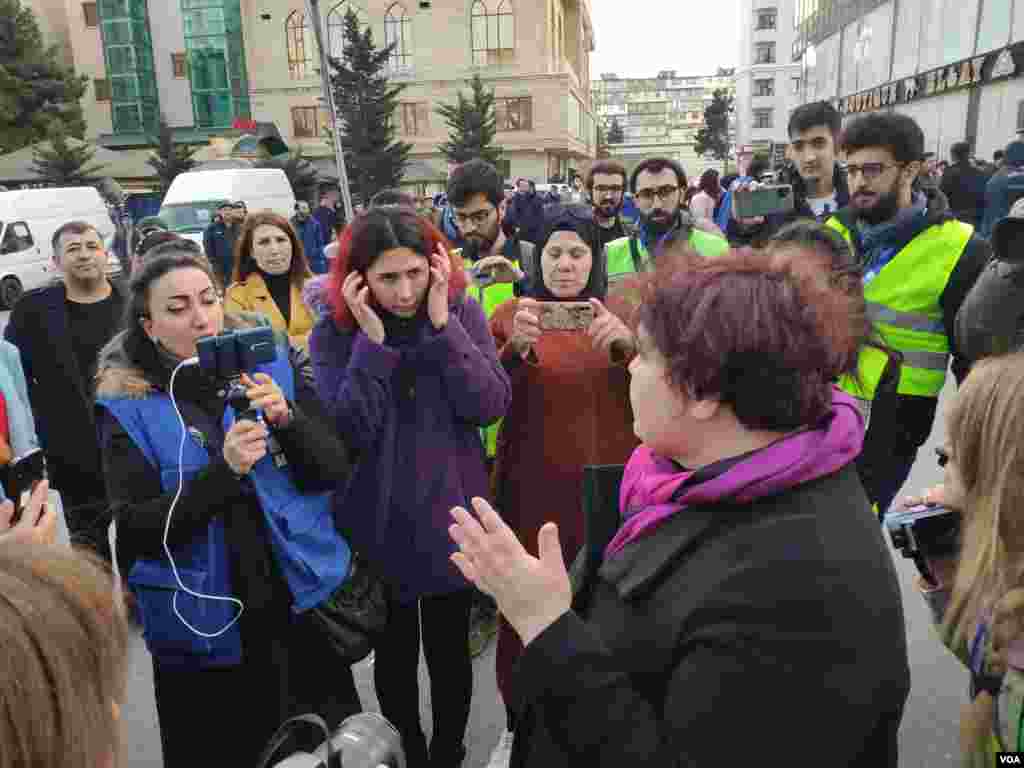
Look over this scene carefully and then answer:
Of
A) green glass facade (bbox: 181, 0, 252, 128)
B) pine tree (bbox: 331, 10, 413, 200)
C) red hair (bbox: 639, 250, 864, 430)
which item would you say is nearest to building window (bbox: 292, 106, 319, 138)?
green glass facade (bbox: 181, 0, 252, 128)

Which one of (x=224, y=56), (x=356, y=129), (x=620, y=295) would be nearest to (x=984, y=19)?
(x=356, y=129)

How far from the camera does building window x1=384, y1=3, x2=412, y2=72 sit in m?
42.8

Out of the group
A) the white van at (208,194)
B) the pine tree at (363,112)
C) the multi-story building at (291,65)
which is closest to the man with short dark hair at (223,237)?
the white van at (208,194)

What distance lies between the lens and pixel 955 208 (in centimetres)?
1073

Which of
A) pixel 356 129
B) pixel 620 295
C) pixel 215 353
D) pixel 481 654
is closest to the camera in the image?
pixel 620 295

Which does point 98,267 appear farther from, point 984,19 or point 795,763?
point 984,19

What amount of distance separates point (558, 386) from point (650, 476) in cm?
125

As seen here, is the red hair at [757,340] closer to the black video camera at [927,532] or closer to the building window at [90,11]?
the black video camera at [927,532]

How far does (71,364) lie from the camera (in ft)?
12.4

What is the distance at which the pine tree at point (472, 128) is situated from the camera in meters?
38.5

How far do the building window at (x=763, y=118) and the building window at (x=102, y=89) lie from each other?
5479cm

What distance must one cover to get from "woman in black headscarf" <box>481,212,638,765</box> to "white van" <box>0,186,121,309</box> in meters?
13.7

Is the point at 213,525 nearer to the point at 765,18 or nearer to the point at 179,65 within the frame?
the point at 179,65

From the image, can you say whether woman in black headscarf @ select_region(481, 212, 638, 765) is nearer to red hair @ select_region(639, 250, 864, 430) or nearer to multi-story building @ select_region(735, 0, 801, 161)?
red hair @ select_region(639, 250, 864, 430)
